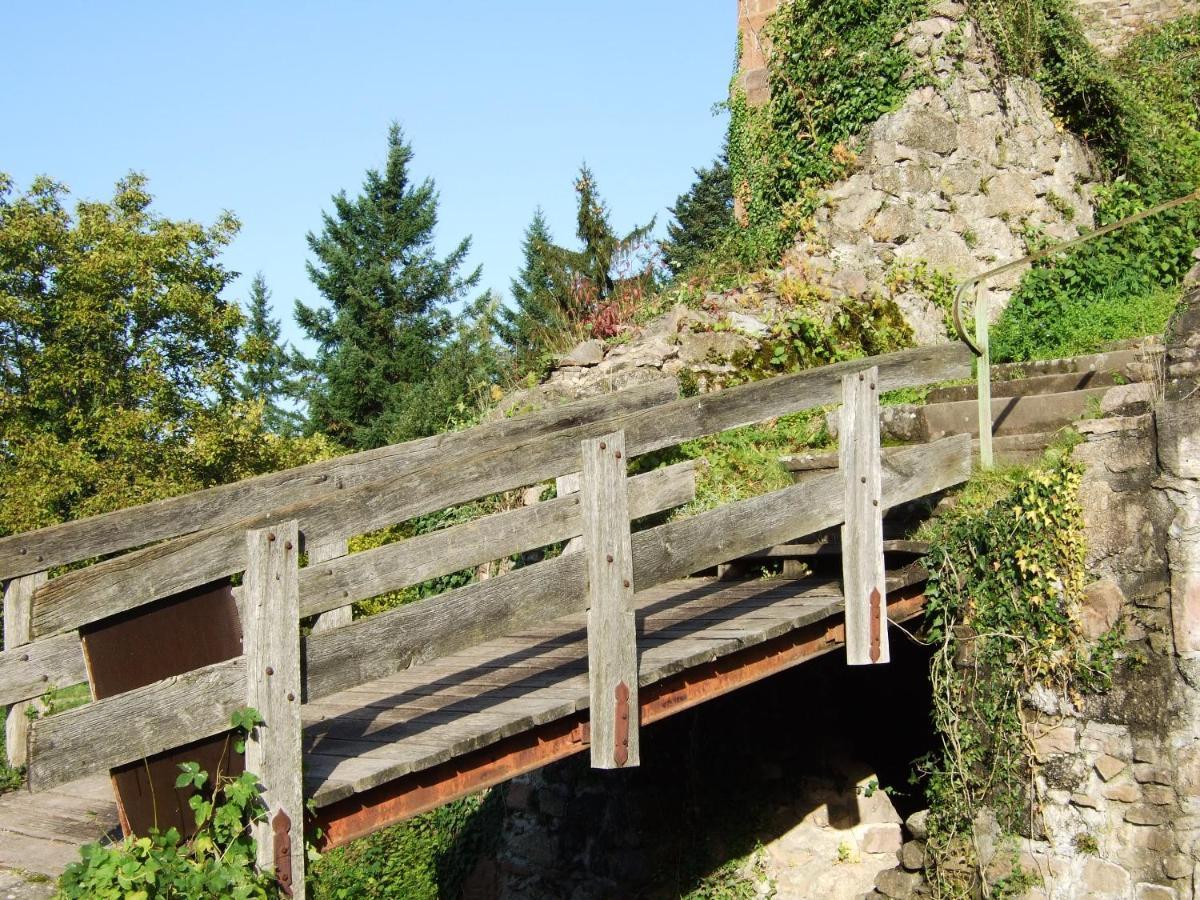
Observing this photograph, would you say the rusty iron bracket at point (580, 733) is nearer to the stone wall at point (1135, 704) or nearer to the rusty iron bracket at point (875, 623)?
the rusty iron bracket at point (875, 623)

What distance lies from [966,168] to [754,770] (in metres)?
5.79

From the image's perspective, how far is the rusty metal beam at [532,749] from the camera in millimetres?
4143

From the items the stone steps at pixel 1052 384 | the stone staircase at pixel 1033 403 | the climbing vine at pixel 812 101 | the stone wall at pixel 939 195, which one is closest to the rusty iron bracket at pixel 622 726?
the stone staircase at pixel 1033 403

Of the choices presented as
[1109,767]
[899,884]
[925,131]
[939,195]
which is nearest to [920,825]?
[899,884]

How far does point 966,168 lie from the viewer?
427 inches

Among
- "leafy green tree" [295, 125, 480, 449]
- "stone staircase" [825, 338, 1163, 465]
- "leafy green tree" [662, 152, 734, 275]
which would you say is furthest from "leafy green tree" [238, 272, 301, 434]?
"stone staircase" [825, 338, 1163, 465]

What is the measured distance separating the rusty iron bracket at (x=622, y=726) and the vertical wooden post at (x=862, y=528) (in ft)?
4.74

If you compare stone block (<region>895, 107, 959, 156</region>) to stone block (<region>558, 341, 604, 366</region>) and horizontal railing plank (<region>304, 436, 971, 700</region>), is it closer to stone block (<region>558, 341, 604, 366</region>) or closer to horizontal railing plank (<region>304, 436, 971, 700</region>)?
stone block (<region>558, 341, 604, 366</region>)

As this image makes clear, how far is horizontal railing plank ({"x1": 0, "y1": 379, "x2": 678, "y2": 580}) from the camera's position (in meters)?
4.41

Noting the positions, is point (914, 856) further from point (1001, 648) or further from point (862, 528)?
point (862, 528)

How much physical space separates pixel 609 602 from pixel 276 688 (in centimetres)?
136

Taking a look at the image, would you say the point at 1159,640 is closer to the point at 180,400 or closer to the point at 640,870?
the point at 640,870

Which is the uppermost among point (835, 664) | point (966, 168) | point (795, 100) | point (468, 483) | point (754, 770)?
point (795, 100)

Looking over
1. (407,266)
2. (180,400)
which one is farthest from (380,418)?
(180,400)
